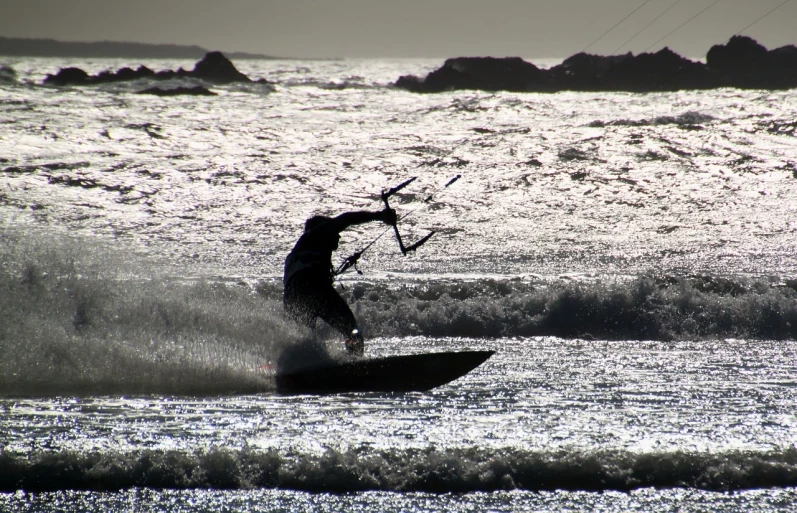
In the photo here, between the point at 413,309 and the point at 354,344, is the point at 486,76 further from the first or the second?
the point at 354,344

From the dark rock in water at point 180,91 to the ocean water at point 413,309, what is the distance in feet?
11.8

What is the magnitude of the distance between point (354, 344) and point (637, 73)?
3231 cm

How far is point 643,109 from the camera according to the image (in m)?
29.8

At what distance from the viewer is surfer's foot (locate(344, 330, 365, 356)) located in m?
6.75

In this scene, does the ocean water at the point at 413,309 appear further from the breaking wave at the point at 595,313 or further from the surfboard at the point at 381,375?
the surfboard at the point at 381,375

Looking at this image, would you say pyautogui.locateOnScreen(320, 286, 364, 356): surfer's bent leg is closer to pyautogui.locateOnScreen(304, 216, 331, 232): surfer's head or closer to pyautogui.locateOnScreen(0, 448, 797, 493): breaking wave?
pyautogui.locateOnScreen(304, 216, 331, 232): surfer's head

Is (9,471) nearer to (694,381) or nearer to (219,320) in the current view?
(219,320)

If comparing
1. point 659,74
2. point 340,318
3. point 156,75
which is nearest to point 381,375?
point 340,318

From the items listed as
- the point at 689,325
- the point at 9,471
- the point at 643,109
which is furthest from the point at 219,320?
the point at 643,109

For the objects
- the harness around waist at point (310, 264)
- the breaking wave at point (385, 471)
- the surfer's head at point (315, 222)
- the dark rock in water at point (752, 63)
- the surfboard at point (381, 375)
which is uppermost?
the dark rock in water at point (752, 63)

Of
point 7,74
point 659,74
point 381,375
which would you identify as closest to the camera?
point 381,375

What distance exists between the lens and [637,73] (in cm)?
3531

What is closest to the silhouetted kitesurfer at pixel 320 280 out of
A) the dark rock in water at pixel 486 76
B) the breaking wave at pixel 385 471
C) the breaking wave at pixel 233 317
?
the breaking wave at pixel 233 317

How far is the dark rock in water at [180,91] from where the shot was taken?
31550 mm
